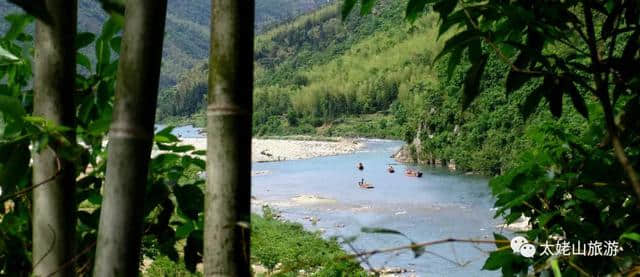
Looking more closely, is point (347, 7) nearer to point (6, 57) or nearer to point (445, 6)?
point (445, 6)

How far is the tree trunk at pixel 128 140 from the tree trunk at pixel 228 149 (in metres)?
0.06

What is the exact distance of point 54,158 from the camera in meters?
0.55

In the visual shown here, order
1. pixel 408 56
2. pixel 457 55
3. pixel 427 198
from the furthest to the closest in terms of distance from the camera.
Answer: pixel 408 56 < pixel 427 198 < pixel 457 55

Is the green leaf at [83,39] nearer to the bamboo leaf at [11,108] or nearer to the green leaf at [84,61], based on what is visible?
the green leaf at [84,61]

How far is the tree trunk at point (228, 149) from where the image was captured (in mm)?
402

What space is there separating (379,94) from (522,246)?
1690 inches

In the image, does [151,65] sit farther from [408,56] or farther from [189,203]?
[408,56]

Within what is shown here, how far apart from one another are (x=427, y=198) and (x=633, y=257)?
12.7m

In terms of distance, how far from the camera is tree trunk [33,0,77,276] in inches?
21.1

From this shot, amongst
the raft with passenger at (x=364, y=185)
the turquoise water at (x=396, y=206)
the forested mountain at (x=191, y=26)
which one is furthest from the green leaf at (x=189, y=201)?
the forested mountain at (x=191, y=26)

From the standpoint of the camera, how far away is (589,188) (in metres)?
0.67

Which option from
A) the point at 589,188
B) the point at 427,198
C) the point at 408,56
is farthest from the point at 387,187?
the point at 408,56

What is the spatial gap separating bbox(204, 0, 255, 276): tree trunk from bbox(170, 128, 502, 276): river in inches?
214

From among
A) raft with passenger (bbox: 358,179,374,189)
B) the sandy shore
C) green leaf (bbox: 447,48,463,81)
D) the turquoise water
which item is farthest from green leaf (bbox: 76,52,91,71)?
the sandy shore
